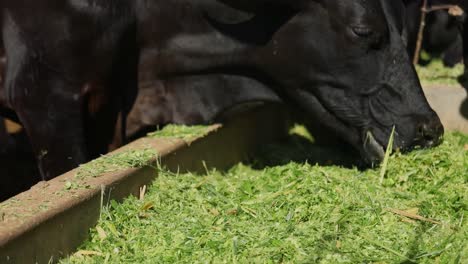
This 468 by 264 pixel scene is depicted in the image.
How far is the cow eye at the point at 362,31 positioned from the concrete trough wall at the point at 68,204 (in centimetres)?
109

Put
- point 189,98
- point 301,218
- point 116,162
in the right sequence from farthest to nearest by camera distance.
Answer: point 189,98
point 116,162
point 301,218

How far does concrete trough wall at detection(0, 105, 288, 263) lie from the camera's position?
2.95 m

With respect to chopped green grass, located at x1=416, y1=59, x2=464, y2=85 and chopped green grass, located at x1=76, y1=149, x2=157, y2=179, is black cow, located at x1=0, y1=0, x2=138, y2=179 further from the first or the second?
chopped green grass, located at x1=416, y1=59, x2=464, y2=85

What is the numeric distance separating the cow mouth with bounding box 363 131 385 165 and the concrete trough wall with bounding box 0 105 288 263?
97 centimetres

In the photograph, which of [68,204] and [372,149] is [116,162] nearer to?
[68,204]

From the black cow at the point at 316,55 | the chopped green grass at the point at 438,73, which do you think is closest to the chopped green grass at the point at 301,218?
the black cow at the point at 316,55

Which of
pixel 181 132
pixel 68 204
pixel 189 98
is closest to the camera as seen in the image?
pixel 68 204

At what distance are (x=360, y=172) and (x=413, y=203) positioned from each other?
0.72m

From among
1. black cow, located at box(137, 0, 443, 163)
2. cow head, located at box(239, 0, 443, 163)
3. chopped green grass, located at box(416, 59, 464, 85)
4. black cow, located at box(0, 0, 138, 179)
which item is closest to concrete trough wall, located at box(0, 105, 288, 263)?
black cow, located at box(0, 0, 138, 179)

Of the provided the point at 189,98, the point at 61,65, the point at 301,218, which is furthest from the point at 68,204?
the point at 189,98

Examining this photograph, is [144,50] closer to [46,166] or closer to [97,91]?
[97,91]

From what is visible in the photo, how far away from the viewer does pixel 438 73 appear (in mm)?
6035

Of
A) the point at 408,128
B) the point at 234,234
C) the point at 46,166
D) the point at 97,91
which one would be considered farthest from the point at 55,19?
the point at 408,128

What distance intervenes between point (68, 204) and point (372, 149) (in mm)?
1959
